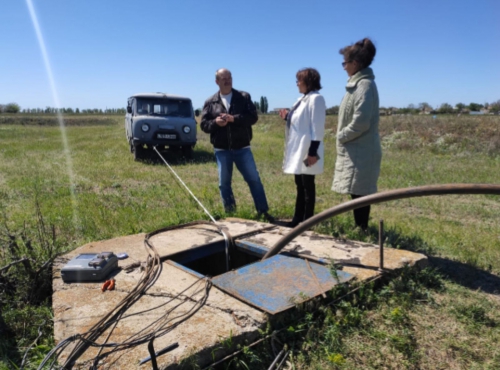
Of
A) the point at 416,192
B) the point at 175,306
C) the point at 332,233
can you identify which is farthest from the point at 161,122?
the point at 416,192

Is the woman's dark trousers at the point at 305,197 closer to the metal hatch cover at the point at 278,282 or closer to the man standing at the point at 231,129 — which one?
the man standing at the point at 231,129

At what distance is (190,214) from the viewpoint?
4.69 meters

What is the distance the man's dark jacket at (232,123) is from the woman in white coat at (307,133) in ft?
2.28

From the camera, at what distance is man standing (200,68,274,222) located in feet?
14.6

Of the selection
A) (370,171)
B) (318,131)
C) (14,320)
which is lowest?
(14,320)

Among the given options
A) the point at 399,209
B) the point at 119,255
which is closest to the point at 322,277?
the point at 119,255

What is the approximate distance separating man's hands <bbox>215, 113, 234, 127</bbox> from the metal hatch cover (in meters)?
1.92

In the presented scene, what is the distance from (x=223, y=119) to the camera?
4.32 metres

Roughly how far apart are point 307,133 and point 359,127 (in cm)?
58

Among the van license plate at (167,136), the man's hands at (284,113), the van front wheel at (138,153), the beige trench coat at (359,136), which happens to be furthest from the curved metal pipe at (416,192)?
the van front wheel at (138,153)

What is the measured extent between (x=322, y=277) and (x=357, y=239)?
114cm

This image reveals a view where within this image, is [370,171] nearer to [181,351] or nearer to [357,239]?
[357,239]

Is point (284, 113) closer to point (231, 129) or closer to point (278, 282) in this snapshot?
point (231, 129)

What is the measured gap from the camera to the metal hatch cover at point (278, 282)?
7.55 ft
